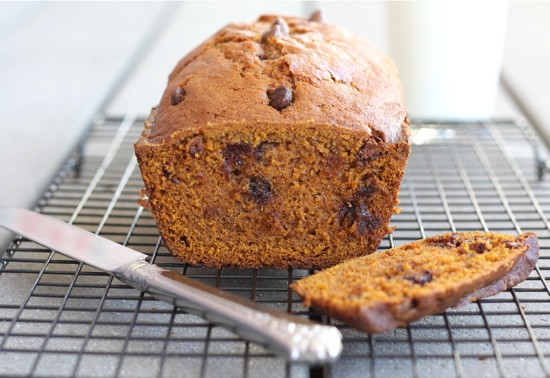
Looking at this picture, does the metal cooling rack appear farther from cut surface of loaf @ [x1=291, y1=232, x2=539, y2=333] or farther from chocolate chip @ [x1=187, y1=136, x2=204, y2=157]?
chocolate chip @ [x1=187, y1=136, x2=204, y2=157]

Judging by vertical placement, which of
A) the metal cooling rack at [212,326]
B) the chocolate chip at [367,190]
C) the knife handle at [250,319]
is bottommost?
the metal cooling rack at [212,326]

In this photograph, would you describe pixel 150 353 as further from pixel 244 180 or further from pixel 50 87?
pixel 50 87

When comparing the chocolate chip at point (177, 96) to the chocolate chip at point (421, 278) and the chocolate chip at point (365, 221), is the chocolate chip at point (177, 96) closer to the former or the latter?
the chocolate chip at point (365, 221)

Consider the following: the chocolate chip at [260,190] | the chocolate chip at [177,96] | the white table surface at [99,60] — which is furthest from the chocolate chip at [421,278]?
the white table surface at [99,60]

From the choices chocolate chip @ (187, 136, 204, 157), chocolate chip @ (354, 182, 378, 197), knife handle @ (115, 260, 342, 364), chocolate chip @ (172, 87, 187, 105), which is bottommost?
chocolate chip @ (354, 182, 378, 197)

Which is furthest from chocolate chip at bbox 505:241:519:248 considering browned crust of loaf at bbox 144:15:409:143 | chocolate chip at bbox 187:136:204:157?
chocolate chip at bbox 187:136:204:157

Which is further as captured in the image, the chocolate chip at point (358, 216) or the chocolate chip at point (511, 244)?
the chocolate chip at point (358, 216)

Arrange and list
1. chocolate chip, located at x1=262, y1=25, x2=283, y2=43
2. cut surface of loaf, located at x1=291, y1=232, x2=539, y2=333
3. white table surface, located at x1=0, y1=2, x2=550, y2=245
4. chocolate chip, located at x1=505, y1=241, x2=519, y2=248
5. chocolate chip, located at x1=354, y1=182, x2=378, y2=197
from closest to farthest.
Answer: cut surface of loaf, located at x1=291, y1=232, x2=539, y2=333 < chocolate chip, located at x1=505, y1=241, x2=519, y2=248 < chocolate chip, located at x1=354, y1=182, x2=378, y2=197 < chocolate chip, located at x1=262, y1=25, x2=283, y2=43 < white table surface, located at x1=0, y1=2, x2=550, y2=245
